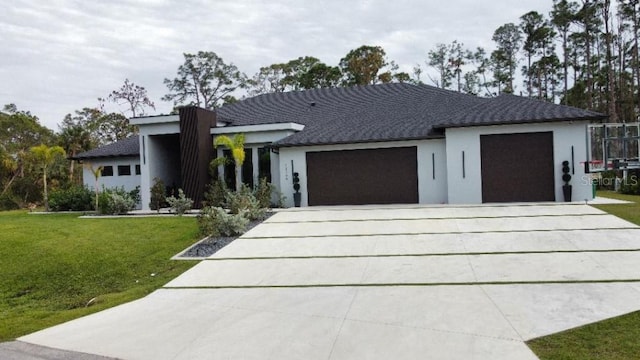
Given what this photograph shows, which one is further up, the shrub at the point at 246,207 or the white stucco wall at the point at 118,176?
the white stucco wall at the point at 118,176

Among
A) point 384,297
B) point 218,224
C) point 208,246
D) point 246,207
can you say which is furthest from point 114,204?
point 384,297

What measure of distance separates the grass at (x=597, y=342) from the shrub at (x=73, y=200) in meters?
19.4

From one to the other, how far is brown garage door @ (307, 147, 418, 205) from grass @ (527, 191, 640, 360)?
11.9 metres

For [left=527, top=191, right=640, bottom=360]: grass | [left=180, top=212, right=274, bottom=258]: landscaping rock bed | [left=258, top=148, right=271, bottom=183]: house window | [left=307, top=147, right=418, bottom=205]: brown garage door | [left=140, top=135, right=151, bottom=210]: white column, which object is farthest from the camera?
[left=140, top=135, right=151, bottom=210]: white column

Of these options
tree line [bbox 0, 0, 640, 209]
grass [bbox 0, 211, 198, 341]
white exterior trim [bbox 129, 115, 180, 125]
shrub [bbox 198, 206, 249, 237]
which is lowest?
grass [bbox 0, 211, 198, 341]

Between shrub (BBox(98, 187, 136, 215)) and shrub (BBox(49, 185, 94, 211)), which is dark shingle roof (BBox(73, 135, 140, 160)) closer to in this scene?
shrub (BBox(49, 185, 94, 211))

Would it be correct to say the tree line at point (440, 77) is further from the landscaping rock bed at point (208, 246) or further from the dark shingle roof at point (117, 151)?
the landscaping rock bed at point (208, 246)

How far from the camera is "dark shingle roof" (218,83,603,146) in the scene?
15867 millimetres

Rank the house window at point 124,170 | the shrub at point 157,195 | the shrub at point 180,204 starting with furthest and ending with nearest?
the house window at point 124,170 < the shrub at point 157,195 < the shrub at point 180,204

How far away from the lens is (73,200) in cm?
2012

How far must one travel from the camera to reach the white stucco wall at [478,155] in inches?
591

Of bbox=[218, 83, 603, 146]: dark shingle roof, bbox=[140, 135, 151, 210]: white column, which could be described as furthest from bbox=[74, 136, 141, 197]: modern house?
bbox=[218, 83, 603, 146]: dark shingle roof

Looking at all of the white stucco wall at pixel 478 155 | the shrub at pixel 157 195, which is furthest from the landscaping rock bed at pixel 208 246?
the white stucco wall at pixel 478 155

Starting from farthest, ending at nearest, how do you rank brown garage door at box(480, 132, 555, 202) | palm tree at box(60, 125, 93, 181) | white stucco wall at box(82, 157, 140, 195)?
palm tree at box(60, 125, 93, 181), white stucco wall at box(82, 157, 140, 195), brown garage door at box(480, 132, 555, 202)
